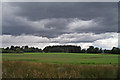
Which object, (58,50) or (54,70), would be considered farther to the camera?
(58,50)

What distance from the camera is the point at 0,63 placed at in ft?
22.3

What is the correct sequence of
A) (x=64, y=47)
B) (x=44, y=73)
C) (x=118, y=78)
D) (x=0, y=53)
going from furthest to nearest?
1. (x=64, y=47)
2. (x=0, y=53)
3. (x=44, y=73)
4. (x=118, y=78)

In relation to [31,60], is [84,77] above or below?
below

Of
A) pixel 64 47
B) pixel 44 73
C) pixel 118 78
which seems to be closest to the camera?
pixel 118 78

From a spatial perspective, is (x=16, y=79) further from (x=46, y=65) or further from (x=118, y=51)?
(x=118, y=51)

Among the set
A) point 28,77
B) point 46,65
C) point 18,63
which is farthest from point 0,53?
point 46,65

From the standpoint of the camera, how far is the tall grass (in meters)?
5.63

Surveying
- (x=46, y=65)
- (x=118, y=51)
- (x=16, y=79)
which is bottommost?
(x=16, y=79)

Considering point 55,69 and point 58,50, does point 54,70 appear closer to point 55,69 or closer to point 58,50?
point 55,69

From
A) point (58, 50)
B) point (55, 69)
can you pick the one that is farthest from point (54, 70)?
point (58, 50)

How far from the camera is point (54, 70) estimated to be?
597cm

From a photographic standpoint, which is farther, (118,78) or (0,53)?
(0,53)

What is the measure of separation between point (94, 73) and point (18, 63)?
10.6ft

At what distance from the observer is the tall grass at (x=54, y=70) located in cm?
563
